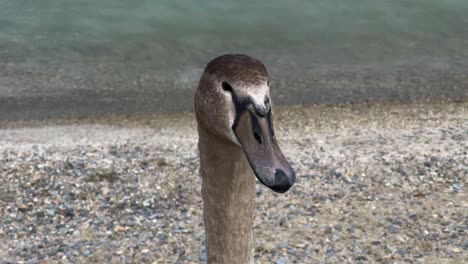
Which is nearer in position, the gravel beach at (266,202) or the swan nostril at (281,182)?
the swan nostril at (281,182)

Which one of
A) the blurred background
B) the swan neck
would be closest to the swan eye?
the swan neck

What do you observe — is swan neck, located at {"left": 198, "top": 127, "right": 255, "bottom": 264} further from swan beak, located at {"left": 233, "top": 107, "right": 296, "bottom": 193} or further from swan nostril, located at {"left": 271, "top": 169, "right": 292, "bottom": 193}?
swan nostril, located at {"left": 271, "top": 169, "right": 292, "bottom": 193}

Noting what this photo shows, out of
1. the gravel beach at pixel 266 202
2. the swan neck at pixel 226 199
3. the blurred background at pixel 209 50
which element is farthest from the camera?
the blurred background at pixel 209 50

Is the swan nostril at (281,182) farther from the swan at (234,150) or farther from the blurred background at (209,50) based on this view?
the blurred background at (209,50)

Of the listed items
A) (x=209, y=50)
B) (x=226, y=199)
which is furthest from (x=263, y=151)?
(x=209, y=50)

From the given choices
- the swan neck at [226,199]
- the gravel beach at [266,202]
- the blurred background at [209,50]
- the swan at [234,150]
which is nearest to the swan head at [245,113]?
the swan at [234,150]

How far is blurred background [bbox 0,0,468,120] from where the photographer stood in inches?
456

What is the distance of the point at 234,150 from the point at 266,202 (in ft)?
11.0

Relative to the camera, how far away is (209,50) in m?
13.5

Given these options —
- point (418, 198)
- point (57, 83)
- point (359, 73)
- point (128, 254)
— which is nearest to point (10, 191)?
point (128, 254)

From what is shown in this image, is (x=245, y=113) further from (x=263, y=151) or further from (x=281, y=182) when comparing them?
(x=281, y=182)

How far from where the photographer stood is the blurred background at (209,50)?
11570 millimetres

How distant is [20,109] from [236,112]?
872cm

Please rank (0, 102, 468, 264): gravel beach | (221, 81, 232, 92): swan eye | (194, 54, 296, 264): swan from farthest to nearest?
1. (0, 102, 468, 264): gravel beach
2. (221, 81, 232, 92): swan eye
3. (194, 54, 296, 264): swan
